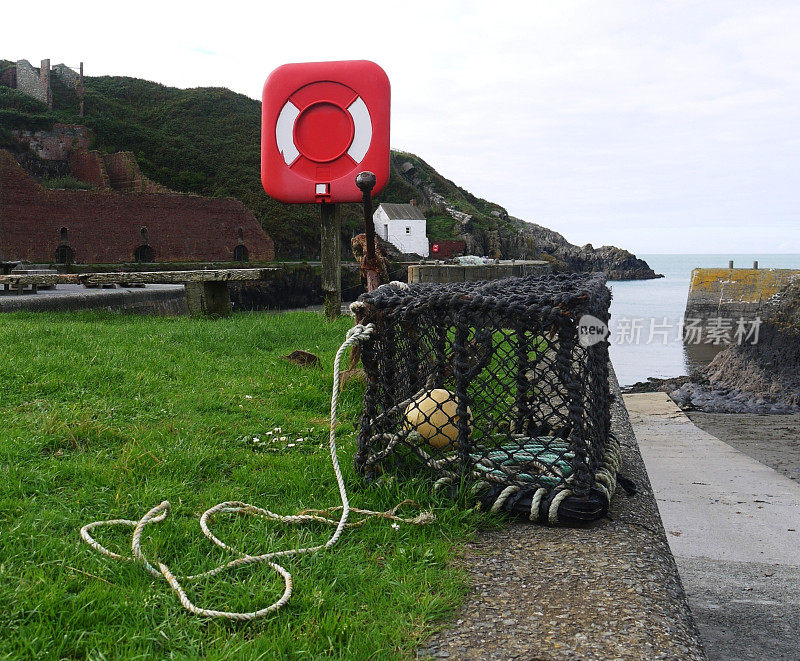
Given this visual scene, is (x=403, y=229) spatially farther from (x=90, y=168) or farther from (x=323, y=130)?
(x=323, y=130)

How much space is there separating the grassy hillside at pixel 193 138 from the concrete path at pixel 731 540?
41453 millimetres

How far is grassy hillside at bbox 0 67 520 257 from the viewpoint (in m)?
49.5

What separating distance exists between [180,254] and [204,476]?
37.6 metres

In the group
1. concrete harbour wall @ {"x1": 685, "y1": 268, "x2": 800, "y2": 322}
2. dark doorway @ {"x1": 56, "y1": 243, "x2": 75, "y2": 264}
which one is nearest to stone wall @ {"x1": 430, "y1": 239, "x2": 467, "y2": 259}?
concrete harbour wall @ {"x1": 685, "y1": 268, "x2": 800, "y2": 322}

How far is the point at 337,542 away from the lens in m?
2.43

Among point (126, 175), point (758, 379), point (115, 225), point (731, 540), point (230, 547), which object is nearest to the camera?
point (230, 547)

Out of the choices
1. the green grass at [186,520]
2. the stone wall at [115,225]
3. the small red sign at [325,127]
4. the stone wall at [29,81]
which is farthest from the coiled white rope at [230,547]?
the stone wall at [29,81]

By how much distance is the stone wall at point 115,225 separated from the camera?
105 ft

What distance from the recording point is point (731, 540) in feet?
20.2

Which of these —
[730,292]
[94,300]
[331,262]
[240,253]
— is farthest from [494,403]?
[240,253]

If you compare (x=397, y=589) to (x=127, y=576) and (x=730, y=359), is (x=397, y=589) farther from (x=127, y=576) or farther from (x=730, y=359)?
(x=730, y=359)

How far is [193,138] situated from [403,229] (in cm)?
2095

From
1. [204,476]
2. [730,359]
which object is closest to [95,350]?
[204,476]

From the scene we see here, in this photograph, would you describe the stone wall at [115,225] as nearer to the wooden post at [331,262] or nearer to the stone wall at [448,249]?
the stone wall at [448,249]
